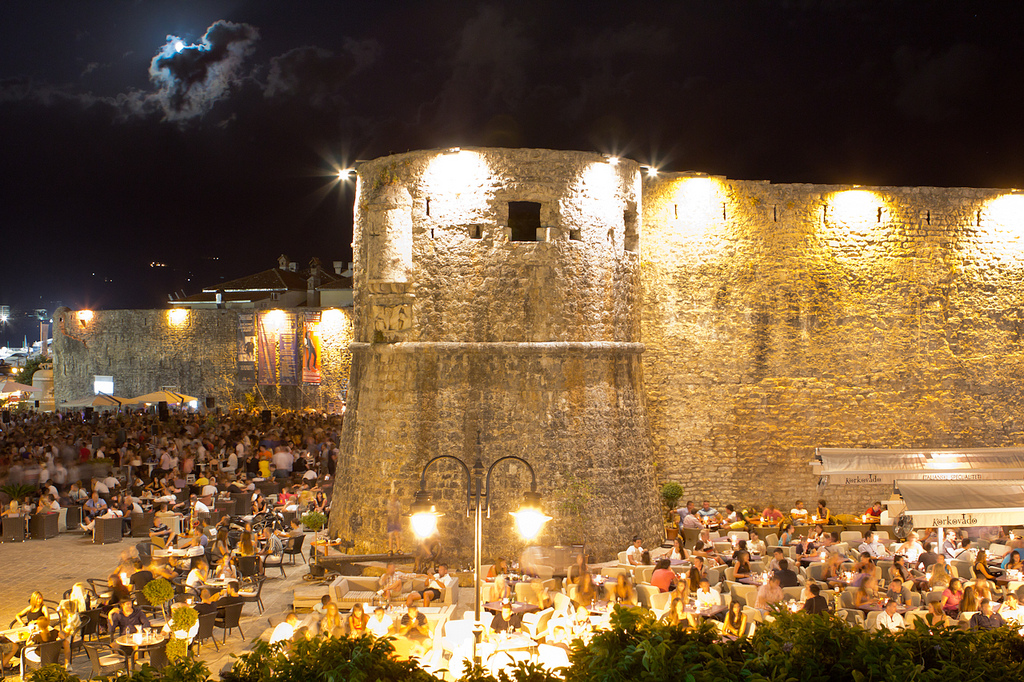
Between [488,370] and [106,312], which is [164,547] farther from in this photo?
[106,312]

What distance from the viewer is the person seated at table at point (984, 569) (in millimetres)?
10984

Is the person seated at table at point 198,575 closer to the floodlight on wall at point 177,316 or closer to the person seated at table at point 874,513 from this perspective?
the person seated at table at point 874,513

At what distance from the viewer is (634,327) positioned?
49.2 feet

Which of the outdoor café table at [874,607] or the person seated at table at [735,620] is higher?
the person seated at table at [735,620]

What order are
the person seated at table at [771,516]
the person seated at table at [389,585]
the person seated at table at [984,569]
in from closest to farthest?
the person seated at table at [389,585]
the person seated at table at [984,569]
the person seated at table at [771,516]

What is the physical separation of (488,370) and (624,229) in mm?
3553

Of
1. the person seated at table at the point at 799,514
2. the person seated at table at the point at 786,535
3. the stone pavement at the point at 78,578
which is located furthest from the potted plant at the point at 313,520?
the person seated at table at the point at 799,514

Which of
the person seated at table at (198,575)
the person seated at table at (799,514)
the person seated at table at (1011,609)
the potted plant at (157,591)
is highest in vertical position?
the potted plant at (157,591)

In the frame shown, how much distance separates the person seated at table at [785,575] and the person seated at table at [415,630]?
15.0 ft

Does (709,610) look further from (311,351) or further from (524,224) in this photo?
(311,351)

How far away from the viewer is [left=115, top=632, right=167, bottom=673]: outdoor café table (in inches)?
358

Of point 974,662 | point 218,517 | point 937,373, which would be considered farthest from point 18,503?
point 937,373

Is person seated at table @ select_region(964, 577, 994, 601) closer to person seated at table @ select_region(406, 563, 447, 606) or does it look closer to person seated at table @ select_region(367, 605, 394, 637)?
person seated at table @ select_region(406, 563, 447, 606)

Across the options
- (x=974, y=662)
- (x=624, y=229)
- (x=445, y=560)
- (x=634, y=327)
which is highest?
(x=624, y=229)
